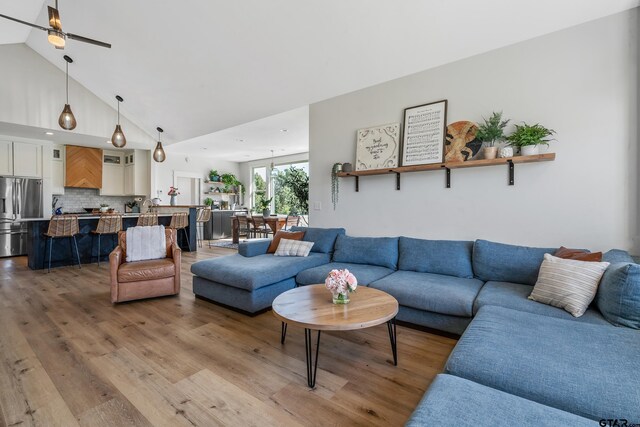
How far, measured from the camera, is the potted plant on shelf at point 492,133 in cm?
288

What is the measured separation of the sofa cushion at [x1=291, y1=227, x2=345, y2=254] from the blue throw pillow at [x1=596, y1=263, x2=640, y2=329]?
263cm

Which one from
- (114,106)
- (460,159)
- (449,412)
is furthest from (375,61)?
(114,106)

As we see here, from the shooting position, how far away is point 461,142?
10.4ft

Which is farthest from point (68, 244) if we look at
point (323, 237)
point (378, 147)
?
point (378, 147)

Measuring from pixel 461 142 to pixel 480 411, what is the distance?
9.02ft

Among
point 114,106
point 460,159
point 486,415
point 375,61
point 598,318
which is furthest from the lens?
point 114,106

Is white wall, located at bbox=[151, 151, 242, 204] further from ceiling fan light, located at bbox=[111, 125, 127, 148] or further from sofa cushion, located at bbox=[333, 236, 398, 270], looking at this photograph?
sofa cushion, located at bbox=[333, 236, 398, 270]

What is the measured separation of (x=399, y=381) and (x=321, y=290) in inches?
33.5

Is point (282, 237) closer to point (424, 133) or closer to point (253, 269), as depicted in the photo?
point (253, 269)

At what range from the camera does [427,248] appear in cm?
314

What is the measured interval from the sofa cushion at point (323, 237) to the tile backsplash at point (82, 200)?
23.2 ft

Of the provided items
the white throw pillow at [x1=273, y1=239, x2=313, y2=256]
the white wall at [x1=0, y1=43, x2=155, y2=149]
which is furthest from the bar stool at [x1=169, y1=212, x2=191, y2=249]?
the white throw pillow at [x1=273, y1=239, x2=313, y2=256]

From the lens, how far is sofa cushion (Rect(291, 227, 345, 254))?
392cm

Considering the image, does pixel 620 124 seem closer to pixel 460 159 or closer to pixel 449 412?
pixel 460 159
